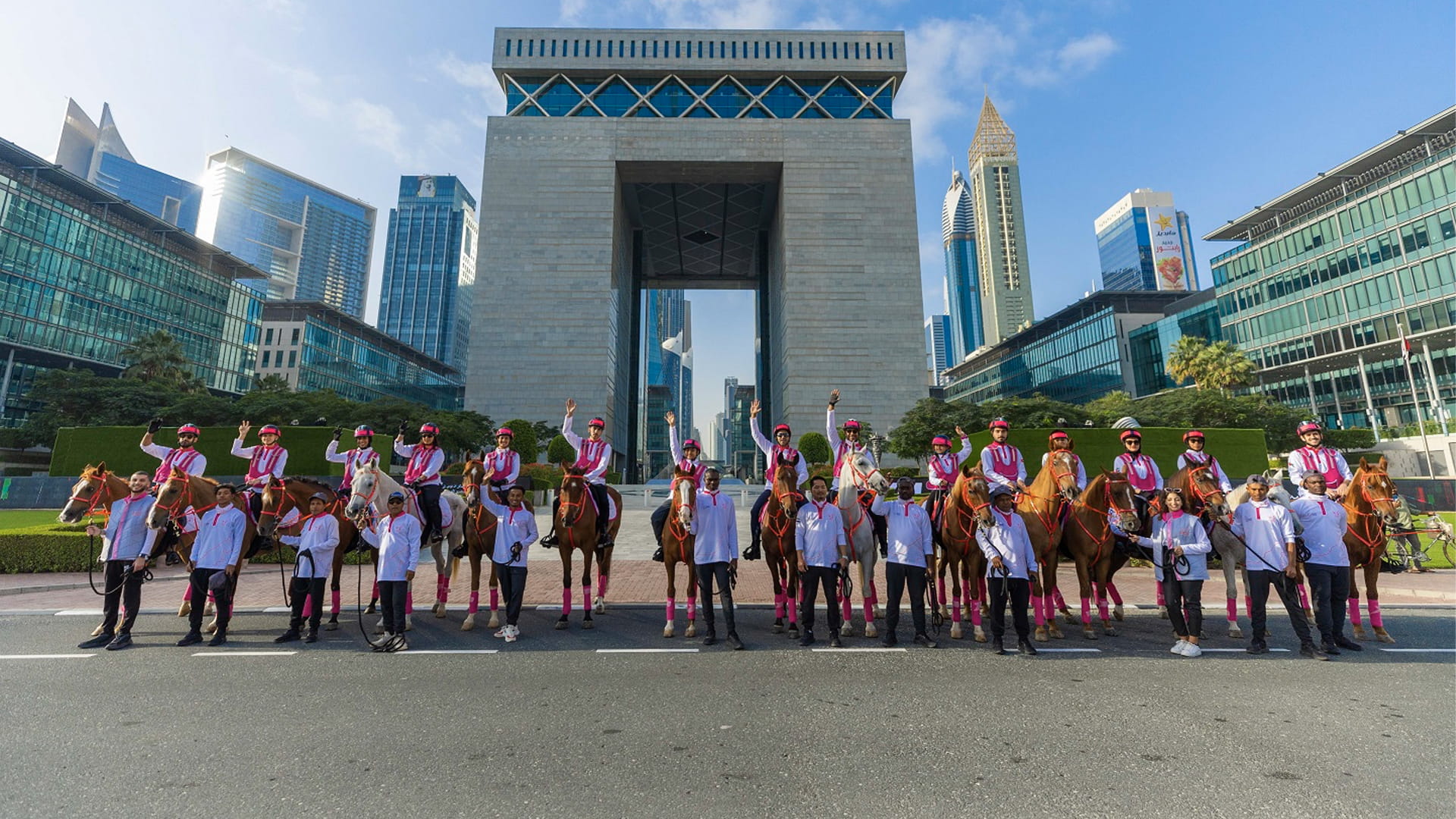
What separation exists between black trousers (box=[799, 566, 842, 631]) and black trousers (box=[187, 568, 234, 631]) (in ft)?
26.9

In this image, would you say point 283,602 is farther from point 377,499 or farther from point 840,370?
point 840,370

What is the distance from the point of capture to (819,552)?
812cm

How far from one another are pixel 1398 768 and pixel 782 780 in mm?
4775

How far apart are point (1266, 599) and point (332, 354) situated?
4812 inches

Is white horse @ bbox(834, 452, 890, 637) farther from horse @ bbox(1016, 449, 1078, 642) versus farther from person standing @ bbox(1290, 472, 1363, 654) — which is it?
person standing @ bbox(1290, 472, 1363, 654)

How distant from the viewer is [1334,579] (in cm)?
788

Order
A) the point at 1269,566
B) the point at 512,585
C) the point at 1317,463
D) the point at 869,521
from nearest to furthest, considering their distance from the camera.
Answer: the point at 1269,566 < the point at 512,585 < the point at 869,521 < the point at 1317,463

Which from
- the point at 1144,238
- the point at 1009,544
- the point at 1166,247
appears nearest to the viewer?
the point at 1009,544

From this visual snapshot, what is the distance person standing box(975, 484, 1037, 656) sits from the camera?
7.53 metres

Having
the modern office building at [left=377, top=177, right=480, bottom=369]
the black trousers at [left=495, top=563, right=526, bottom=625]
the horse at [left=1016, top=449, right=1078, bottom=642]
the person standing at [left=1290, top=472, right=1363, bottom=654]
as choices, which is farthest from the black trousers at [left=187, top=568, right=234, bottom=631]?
the modern office building at [left=377, top=177, right=480, bottom=369]

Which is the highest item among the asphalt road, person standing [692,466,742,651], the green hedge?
the green hedge

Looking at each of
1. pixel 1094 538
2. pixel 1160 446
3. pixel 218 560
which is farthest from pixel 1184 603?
pixel 1160 446

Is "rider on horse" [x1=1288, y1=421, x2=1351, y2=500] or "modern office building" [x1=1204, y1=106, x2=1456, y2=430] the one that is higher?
"modern office building" [x1=1204, y1=106, x2=1456, y2=430]

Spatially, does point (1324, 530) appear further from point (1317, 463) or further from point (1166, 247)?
point (1166, 247)
